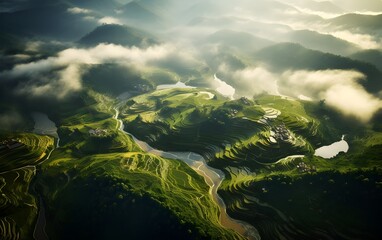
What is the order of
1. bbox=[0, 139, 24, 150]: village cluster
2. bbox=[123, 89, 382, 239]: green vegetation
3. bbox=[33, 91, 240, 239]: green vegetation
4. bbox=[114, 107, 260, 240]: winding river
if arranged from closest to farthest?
bbox=[33, 91, 240, 239]: green vegetation, bbox=[123, 89, 382, 239]: green vegetation, bbox=[114, 107, 260, 240]: winding river, bbox=[0, 139, 24, 150]: village cluster

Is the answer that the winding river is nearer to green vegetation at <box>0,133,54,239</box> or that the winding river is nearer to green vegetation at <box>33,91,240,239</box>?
green vegetation at <box>33,91,240,239</box>

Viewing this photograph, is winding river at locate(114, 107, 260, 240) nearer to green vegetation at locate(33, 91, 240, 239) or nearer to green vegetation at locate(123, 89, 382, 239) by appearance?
green vegetation at locate(123, 89, 382, 239)

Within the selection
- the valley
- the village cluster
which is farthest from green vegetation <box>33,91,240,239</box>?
the village cluster

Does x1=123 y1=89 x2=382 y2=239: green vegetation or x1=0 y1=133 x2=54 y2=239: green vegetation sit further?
x1=0 y1=133 x2=54 y2=239: green vegetation

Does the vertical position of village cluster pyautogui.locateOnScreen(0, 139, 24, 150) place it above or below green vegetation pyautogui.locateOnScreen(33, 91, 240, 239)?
below

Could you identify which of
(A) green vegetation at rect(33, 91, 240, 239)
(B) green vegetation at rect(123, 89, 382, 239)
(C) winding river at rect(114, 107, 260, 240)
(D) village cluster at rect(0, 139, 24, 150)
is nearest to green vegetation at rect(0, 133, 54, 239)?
(D) village cluster at rect(0, 139, 24, 150)

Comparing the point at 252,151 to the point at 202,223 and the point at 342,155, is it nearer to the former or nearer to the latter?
the point at 342,155

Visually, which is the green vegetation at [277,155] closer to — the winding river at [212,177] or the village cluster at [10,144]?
the winding river at [212,177]

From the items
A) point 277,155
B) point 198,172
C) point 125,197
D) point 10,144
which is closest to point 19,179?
point 10,144

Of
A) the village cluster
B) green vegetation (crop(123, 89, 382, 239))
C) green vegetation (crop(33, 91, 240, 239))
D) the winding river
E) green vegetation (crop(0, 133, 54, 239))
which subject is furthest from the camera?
the village cluster
